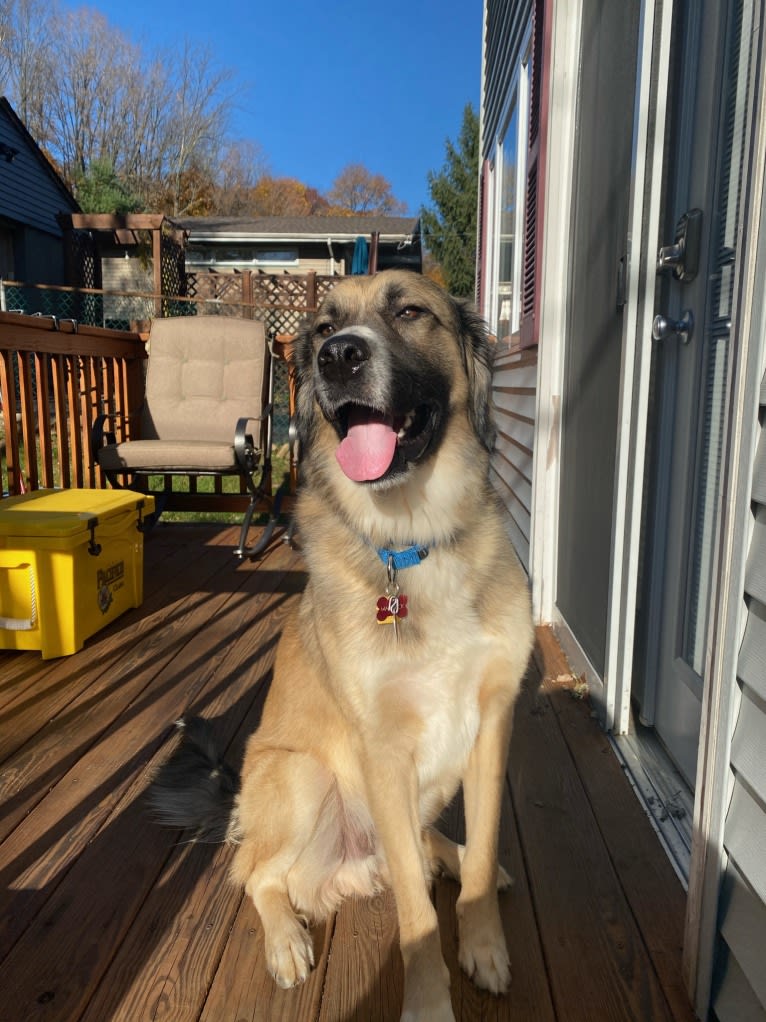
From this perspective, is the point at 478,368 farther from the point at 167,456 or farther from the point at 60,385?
the point at 60,385

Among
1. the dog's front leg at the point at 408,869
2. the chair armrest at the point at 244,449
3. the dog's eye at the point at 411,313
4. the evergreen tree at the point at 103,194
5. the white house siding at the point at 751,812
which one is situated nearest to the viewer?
the white house siding at the point at 751,812

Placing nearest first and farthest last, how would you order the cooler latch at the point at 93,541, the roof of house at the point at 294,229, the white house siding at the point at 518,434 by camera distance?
the cooler latch at the point at 93,541 < the white house siding at the point at 518,434 < the roof of house at the point at 294,229

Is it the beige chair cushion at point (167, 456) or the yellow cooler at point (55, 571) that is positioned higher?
the beige chair cushion at point (167, 456)

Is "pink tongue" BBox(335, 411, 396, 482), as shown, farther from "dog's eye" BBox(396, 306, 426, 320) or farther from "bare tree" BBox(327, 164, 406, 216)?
"bare tree" BBox(327, 164, 406, 216)

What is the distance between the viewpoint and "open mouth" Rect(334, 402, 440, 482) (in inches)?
61.3

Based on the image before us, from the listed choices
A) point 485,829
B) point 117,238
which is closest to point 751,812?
point 485,829

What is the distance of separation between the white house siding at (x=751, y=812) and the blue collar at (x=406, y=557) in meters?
0.66

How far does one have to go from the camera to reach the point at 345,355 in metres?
1.55

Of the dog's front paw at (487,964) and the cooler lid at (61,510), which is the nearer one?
the dog's front paw at (487,964)

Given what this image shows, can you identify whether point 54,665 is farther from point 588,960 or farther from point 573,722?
point 588,960

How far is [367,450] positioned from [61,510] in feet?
6.42

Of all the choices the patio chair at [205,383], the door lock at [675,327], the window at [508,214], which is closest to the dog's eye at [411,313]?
the door lock at [675,327]

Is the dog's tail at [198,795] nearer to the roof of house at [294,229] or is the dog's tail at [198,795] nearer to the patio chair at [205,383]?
the patio chair at [205,383]

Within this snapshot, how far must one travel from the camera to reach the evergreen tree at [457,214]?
88.6ft
